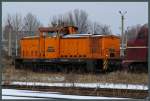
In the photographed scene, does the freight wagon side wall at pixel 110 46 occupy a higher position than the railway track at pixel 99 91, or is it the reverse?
the freight wagon side wall at pixel 110 46

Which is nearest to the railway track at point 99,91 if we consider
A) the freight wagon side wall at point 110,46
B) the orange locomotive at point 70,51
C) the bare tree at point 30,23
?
the orange locomotive at point 70,51

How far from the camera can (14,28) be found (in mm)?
49688

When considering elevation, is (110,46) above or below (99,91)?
above

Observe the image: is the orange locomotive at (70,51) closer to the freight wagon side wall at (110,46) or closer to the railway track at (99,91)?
the freight wagon side wall at (110,46)

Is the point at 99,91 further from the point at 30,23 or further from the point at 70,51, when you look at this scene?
the point at 30,23

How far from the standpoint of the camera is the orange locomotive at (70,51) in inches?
920

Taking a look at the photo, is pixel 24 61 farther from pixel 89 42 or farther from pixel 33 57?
pixel 89 42

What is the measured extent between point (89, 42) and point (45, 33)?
325 cm

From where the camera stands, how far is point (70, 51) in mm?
24312

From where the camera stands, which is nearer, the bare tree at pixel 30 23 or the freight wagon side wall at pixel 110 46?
the freight wagon side wall at pixel 110 46

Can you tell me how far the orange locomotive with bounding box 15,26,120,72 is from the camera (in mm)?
23359

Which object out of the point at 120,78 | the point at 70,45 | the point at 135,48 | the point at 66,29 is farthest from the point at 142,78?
the point at 66,29

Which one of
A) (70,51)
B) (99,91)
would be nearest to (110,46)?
(70,51)

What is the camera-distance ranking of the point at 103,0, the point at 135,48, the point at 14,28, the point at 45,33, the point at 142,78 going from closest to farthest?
the point at 103,0 → the point at 142,78 → the point at 135,48 → the point at 45,33 → the point at 14,28
